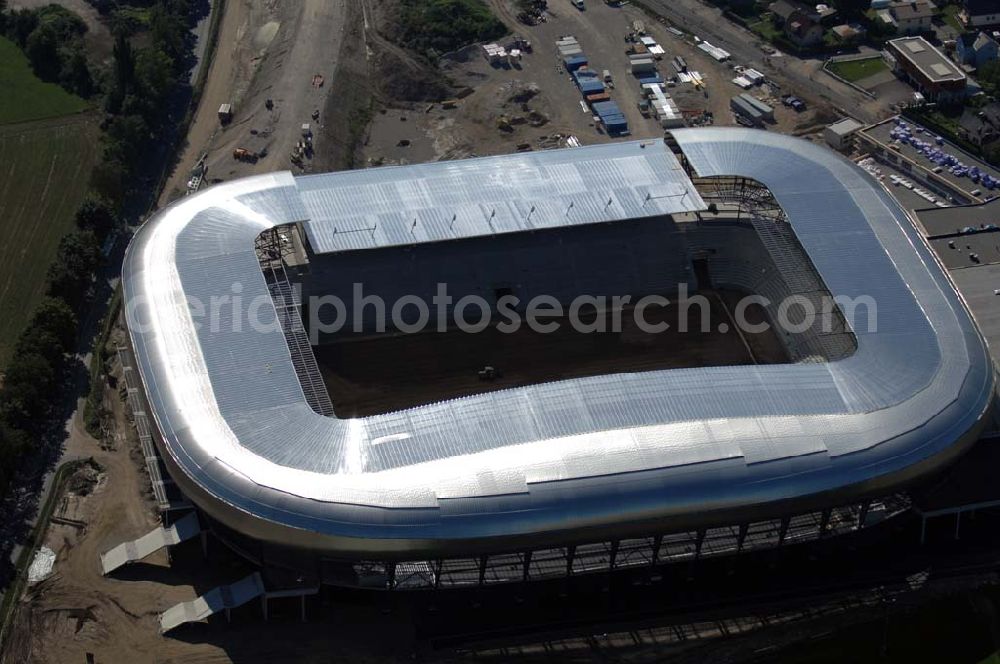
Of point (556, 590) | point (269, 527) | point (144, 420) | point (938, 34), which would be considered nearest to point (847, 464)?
point (556, 590)

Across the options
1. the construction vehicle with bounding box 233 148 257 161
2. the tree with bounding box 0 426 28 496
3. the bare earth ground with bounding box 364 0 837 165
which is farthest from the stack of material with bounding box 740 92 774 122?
the tree with bounding box 0 426 28 496

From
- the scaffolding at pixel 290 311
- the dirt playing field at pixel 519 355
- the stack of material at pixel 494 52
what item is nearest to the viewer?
the scaffolding at pixel 290 311

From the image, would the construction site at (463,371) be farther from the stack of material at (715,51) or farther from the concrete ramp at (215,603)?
the stack of material at (715,51)

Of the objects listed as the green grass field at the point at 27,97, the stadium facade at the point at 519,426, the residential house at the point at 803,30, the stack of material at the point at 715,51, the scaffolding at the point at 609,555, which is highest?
the stadium facade at the point at 519,426

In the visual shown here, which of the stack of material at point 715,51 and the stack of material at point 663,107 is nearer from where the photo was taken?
the stack of material at point 663,107

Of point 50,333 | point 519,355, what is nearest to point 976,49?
point 519,355

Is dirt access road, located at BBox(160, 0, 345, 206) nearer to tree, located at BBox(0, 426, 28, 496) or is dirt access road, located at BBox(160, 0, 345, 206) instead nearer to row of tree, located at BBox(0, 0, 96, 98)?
row of tree, located at BBox(0, 0, 96, 98)

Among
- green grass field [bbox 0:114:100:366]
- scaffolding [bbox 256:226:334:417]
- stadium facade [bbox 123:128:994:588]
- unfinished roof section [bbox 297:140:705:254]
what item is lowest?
green grass field [bbox 0:114:100:366]

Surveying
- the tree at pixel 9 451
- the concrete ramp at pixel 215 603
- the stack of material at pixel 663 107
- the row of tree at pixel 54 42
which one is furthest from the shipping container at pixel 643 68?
the concrete ramp at pixel 215 603
